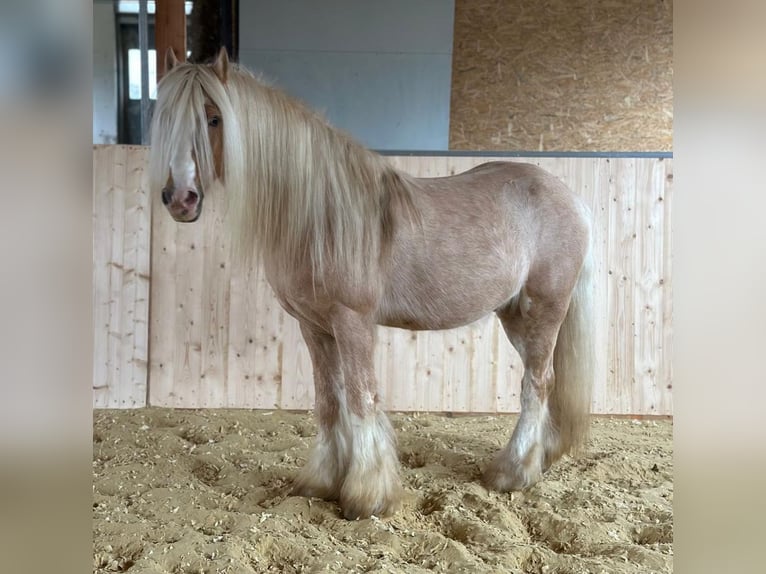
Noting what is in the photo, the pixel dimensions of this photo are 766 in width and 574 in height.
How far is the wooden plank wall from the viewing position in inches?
139

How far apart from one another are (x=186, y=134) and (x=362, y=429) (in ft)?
3.66

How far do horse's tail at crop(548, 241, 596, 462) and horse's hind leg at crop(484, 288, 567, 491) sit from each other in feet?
0.35

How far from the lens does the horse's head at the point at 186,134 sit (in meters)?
1.79

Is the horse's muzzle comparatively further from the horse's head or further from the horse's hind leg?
the horse's hind leg

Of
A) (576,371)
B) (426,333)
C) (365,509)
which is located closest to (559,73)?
(426,333)

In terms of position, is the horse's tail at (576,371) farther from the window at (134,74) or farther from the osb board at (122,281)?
the window at (134,74)

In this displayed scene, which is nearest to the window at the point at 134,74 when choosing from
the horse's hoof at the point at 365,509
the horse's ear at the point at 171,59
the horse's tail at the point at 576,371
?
the horse's ear at the point at 171,59

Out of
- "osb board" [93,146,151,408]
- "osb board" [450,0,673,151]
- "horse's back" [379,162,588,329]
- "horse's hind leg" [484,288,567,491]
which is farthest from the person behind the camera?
"osb board" [450,0,673,151]

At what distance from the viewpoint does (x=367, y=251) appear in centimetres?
210

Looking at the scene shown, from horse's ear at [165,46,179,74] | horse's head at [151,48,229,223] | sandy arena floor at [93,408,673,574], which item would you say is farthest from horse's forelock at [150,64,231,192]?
sandy arena floor at [93,408,673,574]

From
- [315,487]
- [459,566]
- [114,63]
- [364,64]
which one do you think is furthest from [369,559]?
[114,63]

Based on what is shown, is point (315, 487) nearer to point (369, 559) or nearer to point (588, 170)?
point (369, 559)

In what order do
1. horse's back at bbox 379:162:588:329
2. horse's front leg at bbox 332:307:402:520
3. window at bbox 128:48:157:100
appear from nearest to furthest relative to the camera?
1. horse's front leg at bbox 332:307:402:520
2. horse's back at bbox 379:162:588:329
3. window at bbox 128:48:157:100
